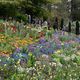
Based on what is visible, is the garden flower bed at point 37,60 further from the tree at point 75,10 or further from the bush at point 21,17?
the tree at point 75,10

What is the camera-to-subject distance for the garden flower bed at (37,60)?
8.59 metres

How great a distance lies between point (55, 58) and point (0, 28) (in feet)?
17.9

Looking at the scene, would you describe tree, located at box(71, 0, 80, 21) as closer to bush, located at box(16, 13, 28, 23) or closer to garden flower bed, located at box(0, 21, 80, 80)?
bush, located at box(16, 13, 28, 23)

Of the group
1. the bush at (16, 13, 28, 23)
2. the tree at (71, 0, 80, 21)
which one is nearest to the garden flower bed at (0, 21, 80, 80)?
the bush at (16, 13, 28, 23)

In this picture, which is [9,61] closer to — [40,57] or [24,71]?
[24,71]

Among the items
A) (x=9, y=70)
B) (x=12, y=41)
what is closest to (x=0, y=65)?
(x=9, y=70)

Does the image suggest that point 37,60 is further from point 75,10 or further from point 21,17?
point 75,10

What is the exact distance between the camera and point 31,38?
1474 cm

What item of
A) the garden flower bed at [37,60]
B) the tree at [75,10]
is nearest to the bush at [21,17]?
the garden flower bed at [37,60]

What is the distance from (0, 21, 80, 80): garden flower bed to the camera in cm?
859

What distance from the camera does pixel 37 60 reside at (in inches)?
396

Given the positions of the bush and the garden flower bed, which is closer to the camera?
the garden flower bed

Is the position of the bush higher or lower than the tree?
→ higher

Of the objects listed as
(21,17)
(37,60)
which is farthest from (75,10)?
(37,60)
